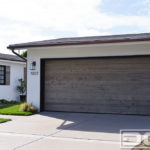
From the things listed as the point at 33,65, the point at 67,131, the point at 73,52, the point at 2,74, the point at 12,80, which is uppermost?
the point at 73,52

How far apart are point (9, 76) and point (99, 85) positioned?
815cm

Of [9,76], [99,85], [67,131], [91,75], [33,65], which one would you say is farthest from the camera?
[9,76]

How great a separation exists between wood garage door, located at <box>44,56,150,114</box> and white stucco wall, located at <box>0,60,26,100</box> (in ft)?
18.8

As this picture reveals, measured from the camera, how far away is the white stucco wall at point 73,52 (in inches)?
409

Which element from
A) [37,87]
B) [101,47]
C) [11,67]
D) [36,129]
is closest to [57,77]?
[37,87]

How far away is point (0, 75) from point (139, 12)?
915 centimetres

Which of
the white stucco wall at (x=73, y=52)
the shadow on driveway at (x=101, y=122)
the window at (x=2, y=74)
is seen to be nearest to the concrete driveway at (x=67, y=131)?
the shadow on driveway at (x=101, y=122)

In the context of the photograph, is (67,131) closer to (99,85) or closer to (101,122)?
(101,122)

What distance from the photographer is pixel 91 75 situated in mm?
11305

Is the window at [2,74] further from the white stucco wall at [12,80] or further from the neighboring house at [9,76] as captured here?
the white stucco wall at [12,80]

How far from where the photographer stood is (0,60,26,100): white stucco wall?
16962 mm

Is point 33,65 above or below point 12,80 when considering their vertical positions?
above

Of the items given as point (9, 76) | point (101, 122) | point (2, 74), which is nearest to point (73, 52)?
point (101, 122)

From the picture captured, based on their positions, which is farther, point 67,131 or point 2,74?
point 2,74
